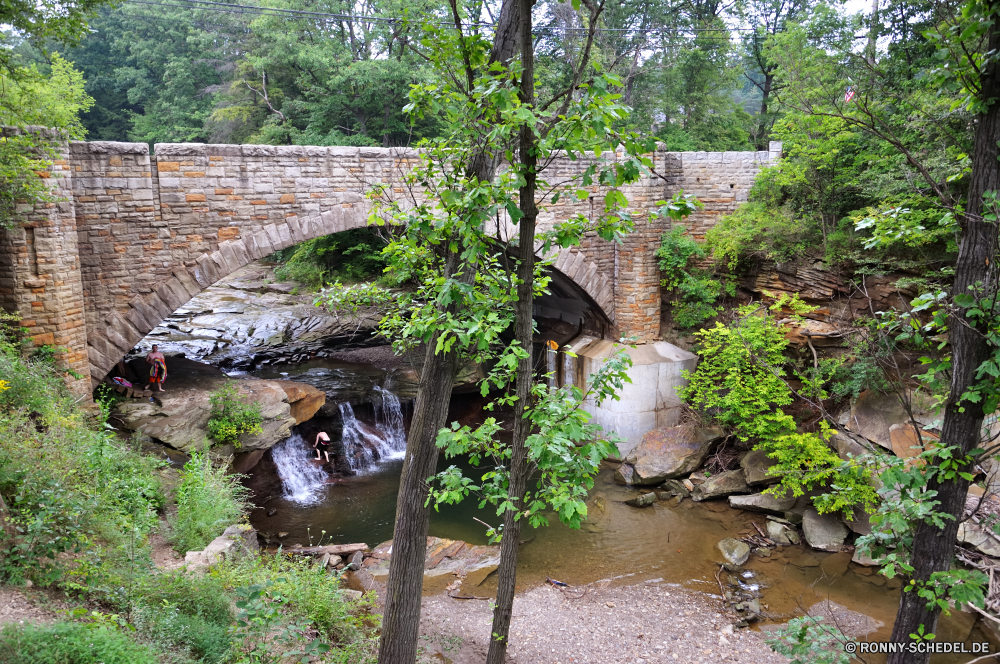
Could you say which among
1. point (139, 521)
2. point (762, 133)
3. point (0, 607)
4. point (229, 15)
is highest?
point (229, 15)

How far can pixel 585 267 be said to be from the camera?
11.1m

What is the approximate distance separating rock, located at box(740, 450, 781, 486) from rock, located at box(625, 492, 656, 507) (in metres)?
1.46

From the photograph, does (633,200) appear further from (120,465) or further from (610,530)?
(120,465)

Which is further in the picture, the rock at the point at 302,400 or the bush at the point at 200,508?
the rock at the point at 302,400

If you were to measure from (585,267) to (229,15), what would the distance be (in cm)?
1733

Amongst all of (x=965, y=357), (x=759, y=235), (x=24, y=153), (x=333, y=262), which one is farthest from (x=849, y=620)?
(x=333, y=262)

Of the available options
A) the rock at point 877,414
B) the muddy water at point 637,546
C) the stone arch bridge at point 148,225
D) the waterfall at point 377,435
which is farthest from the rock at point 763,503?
the waterfall at point 377,435

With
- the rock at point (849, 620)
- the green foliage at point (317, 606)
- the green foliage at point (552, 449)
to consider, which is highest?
the green foliage at point (552, 449)

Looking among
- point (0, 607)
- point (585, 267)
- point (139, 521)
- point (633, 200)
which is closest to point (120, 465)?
point (139, 521)

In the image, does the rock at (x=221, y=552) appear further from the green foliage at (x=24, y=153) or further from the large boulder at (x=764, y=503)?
the large boulder at (x=764, y=503)

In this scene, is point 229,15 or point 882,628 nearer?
point 882,628

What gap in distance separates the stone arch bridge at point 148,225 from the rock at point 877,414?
373cm

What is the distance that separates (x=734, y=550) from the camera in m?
7.94

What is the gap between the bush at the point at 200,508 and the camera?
19.6ft
